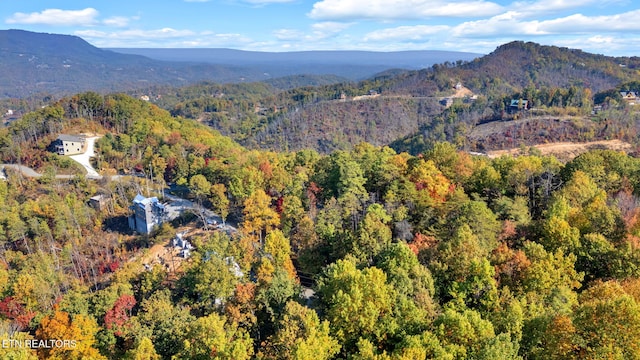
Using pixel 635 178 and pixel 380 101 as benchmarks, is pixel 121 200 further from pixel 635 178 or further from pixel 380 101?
pixel 380 101

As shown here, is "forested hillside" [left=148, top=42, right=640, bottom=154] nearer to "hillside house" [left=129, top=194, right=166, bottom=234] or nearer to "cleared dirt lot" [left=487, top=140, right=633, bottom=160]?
"cleared dirt lot" [left=487, top=140, right=633, bottom=160]

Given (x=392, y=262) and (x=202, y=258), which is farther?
(x=202, y=258)

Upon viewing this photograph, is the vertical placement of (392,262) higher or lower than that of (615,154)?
lower

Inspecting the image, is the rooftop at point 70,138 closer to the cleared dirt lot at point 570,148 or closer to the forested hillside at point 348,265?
the forested hillside at point 348,265

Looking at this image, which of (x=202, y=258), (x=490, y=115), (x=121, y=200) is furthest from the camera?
(x=490, y=115)

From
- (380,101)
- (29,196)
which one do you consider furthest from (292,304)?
(380,101)

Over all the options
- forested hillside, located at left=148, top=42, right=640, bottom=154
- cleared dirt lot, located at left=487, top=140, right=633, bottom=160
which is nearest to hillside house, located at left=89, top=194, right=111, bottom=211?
cleared dirt lot, located at left=487, top=140, right=633, bottom=160

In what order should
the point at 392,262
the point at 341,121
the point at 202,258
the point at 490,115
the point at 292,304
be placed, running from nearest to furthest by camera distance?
1. the point at 292,304
2. the point at 392,262
3. the point at 202,258
4. the point at 490,115
5. the point at 341,121
